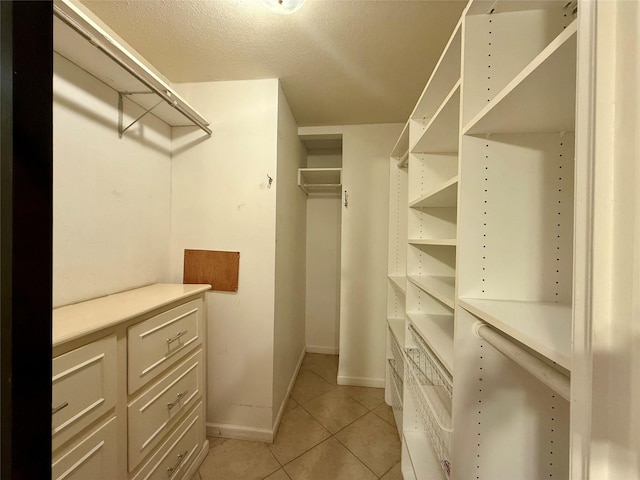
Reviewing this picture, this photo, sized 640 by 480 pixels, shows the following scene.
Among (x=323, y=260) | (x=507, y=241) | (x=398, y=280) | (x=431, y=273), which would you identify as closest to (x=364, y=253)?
(x=398, y=280)

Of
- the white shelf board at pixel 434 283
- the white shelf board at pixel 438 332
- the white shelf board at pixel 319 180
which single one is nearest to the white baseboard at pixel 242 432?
the white shelf board at pixel 438 332

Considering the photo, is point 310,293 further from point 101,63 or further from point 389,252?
point 101,63

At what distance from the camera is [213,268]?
160 cm

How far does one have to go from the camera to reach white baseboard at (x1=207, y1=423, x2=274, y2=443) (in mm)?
1552

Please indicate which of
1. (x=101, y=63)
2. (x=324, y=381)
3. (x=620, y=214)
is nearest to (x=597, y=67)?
(x=620, y=214)

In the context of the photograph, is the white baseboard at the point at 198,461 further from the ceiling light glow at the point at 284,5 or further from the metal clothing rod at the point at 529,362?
the ceiling light glow at the point at 284,5

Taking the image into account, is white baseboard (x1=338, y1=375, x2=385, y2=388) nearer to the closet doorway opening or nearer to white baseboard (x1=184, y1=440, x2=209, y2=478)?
the closet doorway opening

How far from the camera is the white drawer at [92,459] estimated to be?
703 millimetres

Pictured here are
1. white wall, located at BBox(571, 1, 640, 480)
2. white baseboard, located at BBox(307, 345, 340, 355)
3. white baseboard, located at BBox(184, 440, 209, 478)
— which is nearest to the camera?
white wall, located at BBox(571, 1, 640, 480)

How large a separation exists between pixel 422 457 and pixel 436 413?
45cm

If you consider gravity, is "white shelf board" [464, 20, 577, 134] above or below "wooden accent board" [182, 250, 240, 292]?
above

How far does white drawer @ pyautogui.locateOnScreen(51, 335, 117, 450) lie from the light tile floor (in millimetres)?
927

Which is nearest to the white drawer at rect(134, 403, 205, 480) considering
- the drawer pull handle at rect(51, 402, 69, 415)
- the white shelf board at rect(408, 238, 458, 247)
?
the drawer pull handle at rect(51, 402, 69, 415)

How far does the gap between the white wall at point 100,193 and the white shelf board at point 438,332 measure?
1514 mm
